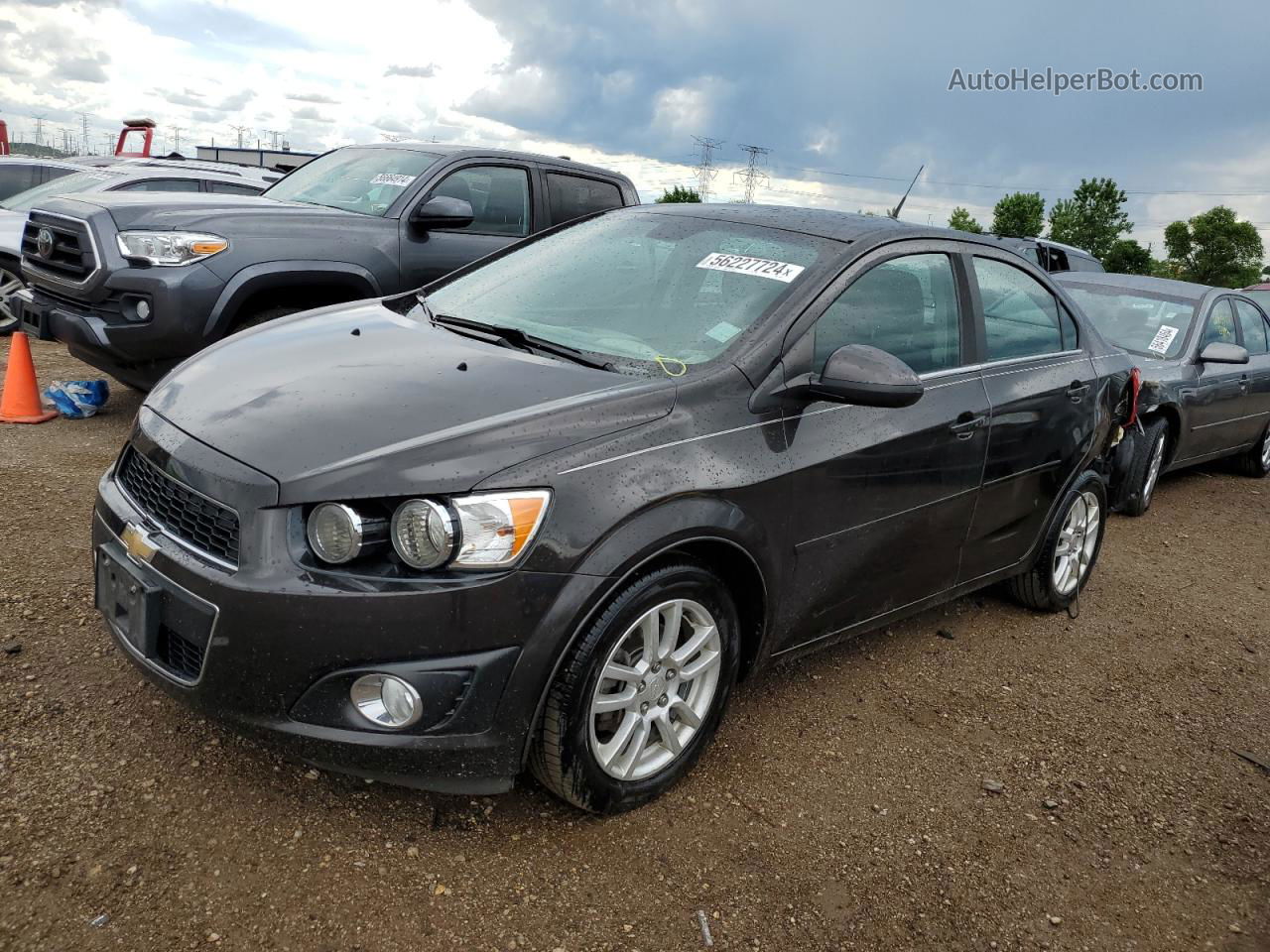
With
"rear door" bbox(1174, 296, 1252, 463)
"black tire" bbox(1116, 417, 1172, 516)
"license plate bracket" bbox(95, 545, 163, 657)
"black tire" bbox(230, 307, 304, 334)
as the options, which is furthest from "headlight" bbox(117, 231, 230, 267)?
"rear door" bbox(1174, 296, 1252, 463)

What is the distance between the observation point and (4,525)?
14.5ft

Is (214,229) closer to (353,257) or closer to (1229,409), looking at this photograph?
(353,257)

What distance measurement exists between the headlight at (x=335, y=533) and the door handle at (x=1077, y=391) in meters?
3.17

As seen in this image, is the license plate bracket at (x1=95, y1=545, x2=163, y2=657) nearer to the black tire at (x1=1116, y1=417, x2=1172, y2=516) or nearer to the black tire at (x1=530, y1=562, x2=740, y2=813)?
the black tire at (x1=530, y1=562, x2=740, y2=813)

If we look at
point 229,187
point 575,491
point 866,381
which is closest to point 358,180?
point 229,187

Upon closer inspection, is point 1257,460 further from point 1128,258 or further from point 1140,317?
point 1128,258

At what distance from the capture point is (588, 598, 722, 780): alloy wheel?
2727mm

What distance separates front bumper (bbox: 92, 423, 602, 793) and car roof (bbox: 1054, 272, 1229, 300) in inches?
256

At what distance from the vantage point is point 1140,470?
6.79 metres

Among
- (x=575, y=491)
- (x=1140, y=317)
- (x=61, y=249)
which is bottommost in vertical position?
(x=61, y=249)

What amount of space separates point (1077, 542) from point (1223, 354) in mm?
2806

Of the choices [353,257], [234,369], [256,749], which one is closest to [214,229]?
[353,257]

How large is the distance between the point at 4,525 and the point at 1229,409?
310 inches

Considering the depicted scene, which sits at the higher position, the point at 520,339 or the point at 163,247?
the point at 520,339
